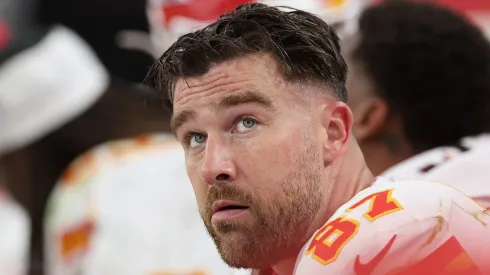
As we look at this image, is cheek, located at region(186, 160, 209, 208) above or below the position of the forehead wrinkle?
below

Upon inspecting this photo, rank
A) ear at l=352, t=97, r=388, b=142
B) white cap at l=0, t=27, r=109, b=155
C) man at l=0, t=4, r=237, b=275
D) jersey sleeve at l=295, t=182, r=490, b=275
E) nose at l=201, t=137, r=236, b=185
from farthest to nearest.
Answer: white cap at l=0, t=27, r=109, b=155
man at l=0, t=4, r=237, b=275
ear at l=352, t=97, r=388, b=142
nose at l=201, t=137, r=236, b=185
jersey sleeve at l=295, t=182, r=490, b=275

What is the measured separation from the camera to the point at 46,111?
3.62 m

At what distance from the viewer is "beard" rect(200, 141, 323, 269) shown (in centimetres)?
161

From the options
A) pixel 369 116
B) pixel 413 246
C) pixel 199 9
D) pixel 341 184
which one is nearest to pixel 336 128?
pixel 341 184

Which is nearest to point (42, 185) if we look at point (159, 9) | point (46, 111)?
point (46, 111)

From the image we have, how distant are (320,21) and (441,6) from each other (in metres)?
1.27

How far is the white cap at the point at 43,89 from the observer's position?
3.58 metres

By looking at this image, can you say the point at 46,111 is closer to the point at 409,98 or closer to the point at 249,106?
the point at 409,98

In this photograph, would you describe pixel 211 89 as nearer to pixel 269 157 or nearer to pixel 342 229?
pixel 269 157

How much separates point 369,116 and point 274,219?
1181 millimetres

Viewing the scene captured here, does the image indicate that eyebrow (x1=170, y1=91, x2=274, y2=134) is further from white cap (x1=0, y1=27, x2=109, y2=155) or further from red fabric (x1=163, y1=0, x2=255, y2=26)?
white cap (x1=0, y1=27, x2=109, y2=155)

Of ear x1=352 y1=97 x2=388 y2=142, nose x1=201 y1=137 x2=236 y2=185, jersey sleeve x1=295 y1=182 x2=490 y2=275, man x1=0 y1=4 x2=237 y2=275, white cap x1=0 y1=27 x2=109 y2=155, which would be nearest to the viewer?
jersey sleeve x1=295 y1=182 x2=490 y2=275

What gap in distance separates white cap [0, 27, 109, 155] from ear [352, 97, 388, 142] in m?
1.18

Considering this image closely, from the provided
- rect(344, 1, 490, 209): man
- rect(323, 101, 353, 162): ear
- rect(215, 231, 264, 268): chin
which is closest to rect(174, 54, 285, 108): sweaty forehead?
rect(323, 101, 353, 162): ear
